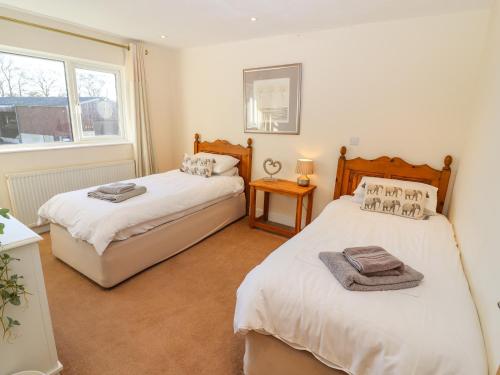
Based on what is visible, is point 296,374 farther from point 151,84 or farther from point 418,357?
point 151,84

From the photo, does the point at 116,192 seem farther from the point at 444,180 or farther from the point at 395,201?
the point at 444,180

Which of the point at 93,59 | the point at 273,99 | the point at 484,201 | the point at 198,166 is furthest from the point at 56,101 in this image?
the point at 484,201

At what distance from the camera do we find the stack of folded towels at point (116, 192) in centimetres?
246

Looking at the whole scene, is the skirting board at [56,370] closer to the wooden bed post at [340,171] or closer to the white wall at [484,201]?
the white wall at [484,201]

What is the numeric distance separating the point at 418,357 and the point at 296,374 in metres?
0.58

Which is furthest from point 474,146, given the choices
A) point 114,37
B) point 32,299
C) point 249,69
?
point 114,37

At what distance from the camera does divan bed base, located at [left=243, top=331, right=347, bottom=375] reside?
1.23 meters

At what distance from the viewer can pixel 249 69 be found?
139 inches

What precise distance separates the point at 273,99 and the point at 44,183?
2934 mm

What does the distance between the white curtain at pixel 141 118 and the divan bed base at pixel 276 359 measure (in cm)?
326

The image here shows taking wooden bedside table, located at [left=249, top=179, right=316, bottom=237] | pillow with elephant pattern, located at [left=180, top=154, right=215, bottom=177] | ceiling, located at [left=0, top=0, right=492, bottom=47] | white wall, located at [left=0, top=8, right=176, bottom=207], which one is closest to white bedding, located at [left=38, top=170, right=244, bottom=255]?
pillow with elephant pattern, located at [left=180, top=154, right=215, bottom=177]

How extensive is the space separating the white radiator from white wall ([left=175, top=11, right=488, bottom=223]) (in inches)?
74.9

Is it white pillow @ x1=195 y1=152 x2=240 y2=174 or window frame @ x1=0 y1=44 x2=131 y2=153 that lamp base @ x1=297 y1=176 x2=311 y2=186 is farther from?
window frame @ x1=0 y1=44 x2=131 y2=153

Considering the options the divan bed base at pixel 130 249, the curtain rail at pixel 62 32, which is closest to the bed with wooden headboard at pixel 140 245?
the divan bed base at pixel 130 249
